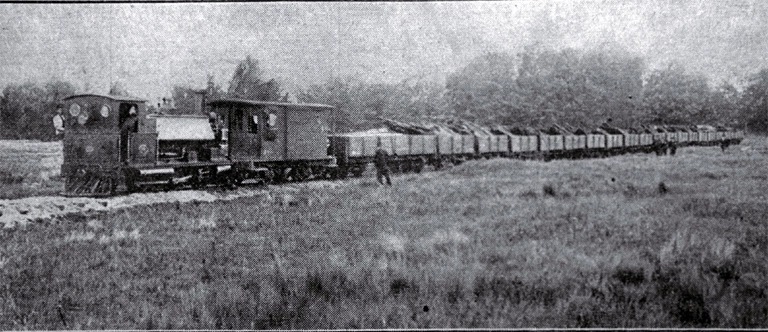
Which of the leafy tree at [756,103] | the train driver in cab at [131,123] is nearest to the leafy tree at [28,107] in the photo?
the train driver in cab at [131,123]

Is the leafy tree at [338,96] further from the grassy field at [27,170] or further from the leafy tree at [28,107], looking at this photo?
the grassy field at [27,170]

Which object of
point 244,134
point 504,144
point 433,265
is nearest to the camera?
point 433,265

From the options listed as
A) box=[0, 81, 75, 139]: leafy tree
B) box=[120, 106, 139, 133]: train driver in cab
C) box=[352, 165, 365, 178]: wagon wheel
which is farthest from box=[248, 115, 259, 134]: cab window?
box=[352, 165, 365, 178]: wagon wheel

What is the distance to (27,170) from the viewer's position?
7.46 meters

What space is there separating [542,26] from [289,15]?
1.97 meters

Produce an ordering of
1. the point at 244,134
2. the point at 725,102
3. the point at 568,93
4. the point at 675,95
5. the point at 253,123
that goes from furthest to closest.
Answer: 1. the point at 253,123
2. the point at 244,134
3. the point at 568,93
4. the point at 675,95
5. the point at 725,102

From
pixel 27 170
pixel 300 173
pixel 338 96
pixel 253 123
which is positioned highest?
pixel 338 96

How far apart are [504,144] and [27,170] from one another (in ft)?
35.7

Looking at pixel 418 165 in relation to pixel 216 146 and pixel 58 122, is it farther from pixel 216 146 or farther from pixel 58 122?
pixel 58 122

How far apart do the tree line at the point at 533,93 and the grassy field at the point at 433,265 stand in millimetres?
812

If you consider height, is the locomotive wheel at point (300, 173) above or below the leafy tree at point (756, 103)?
below

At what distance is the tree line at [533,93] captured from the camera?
463 centimetres

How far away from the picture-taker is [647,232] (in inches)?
147

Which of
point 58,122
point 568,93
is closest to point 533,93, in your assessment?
point 568,93
